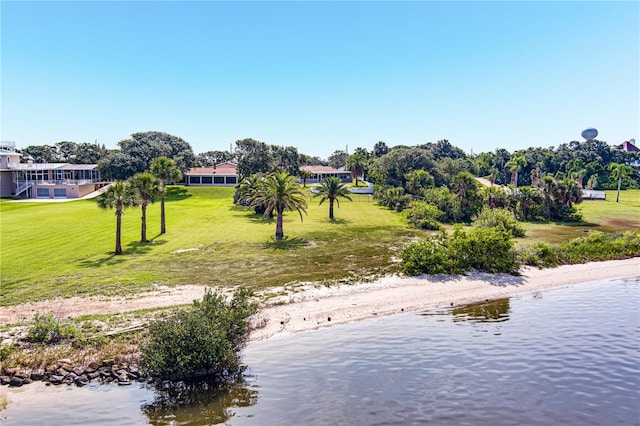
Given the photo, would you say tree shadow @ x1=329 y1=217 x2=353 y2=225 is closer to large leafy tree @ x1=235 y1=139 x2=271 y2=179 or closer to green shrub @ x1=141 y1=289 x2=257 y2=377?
large leafy tree @ x1=235 y1=139 x2=271 y2=179

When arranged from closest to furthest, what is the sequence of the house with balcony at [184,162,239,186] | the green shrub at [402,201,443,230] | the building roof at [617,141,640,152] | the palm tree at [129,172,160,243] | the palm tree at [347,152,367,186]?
the palm tree at [129,172,160,243], the green shrub at [402,201,443,230], the house with balcony at [184,162,239,186], the palm tree at [347,152,367,186], the building roof at [617,141,640,152]

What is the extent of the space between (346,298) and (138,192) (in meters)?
19.5

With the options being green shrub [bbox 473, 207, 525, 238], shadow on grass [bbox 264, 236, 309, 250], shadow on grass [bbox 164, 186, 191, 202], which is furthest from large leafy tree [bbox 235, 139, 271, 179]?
green shrub [bbox 473, 207, 525, 238]

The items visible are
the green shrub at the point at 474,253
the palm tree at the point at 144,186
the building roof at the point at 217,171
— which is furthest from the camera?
the building roof at the point at 217,171

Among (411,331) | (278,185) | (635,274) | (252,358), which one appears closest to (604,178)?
(635,274)

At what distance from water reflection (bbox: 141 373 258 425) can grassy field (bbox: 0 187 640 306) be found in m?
9.38

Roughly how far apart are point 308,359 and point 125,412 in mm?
6491

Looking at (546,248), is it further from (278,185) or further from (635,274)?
(278,185)

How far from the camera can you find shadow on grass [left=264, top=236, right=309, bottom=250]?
33344mm

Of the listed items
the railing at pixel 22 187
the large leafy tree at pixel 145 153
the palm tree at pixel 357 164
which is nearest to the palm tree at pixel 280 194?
the large leafy tree at pixel 145 153

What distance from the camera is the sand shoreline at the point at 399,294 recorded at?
1969 cm

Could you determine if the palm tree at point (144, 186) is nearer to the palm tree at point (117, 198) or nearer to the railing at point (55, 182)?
the palm tree at point (117, 198)

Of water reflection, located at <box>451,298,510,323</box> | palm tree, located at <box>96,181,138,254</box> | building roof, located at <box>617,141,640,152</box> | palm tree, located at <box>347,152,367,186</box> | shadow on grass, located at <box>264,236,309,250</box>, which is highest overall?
building roof, located at <box>617,141,640,152</box>

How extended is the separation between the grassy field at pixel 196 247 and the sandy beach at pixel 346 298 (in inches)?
58.3
